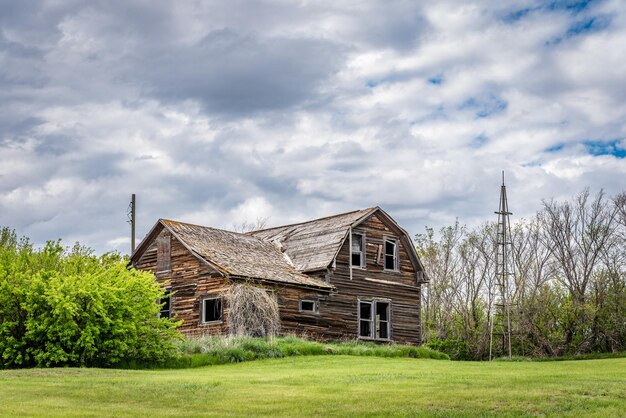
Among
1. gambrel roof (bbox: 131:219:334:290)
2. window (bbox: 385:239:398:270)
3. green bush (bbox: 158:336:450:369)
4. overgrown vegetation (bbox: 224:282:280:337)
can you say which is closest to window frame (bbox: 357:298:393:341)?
window (bbox: 385:239:398:270)

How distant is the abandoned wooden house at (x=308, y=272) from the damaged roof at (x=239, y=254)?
0.22 feet

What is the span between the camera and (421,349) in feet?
127

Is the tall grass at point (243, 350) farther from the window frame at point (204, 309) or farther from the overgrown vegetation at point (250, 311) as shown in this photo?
the window frame at point (204, 309)

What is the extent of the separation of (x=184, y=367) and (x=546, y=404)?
15.3m

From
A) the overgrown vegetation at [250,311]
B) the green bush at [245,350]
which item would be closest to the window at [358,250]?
the green bush at [245,350]

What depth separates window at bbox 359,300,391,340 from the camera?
4241 centimetres

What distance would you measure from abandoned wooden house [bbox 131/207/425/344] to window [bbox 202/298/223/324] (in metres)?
0.04

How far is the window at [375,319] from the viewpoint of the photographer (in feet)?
139

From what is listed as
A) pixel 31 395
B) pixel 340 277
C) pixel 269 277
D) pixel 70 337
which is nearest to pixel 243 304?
pixel 269 277

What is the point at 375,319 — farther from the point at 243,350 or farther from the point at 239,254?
the point at 243,350

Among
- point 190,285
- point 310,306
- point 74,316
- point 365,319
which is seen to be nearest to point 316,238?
point 310,306

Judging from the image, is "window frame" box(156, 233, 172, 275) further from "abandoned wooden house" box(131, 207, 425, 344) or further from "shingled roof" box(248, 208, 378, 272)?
"shingled roof" box(248, 208, 378, 272)

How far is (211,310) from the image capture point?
38.8 m

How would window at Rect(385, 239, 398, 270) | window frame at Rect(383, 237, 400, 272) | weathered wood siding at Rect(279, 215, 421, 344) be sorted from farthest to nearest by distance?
window at Rect(385, 239, 398, 270)
window frame at Rect(383, 237, 400, 272)
weathered wood siding at Rect(279, 215, 421, 344)
